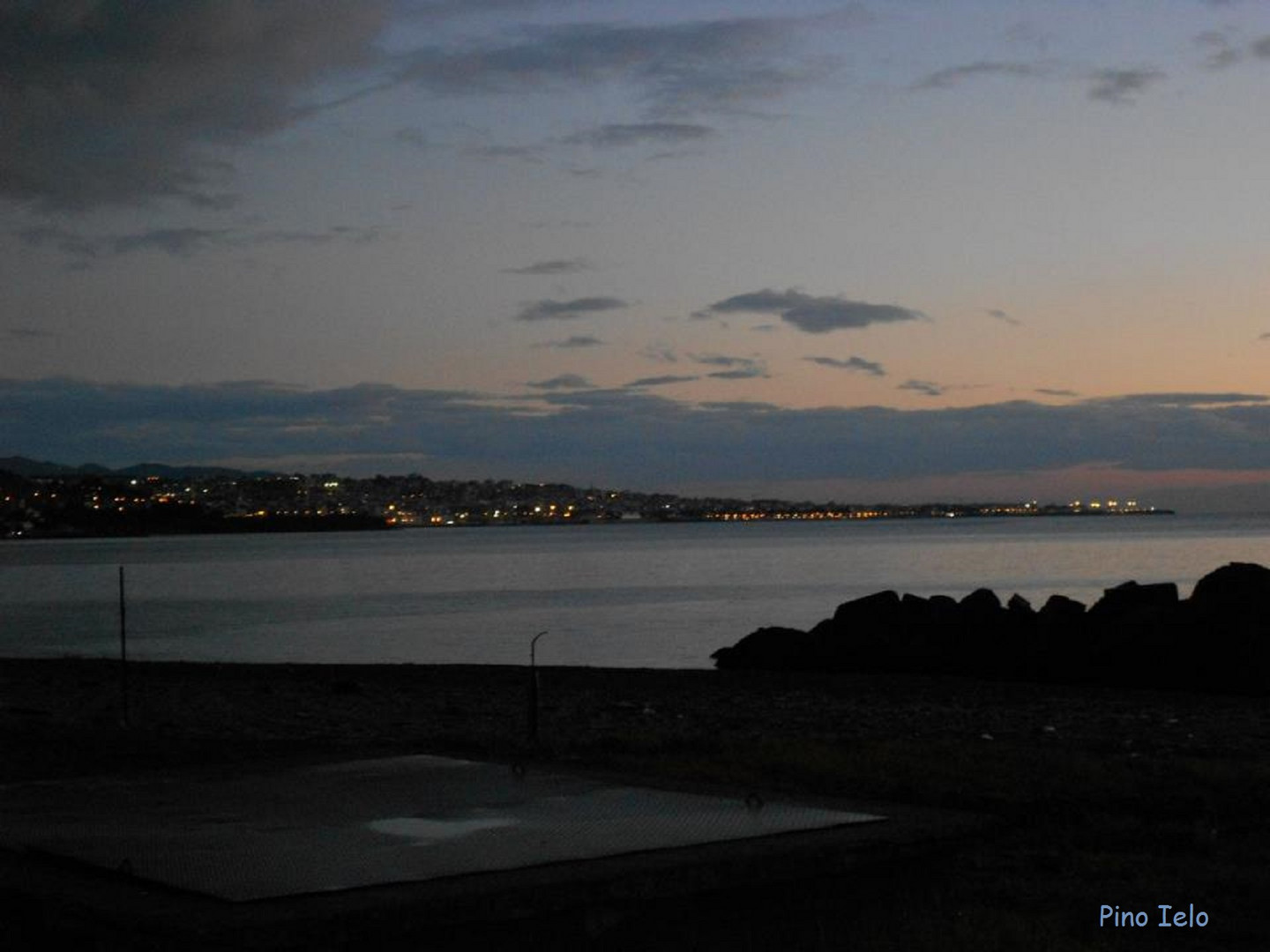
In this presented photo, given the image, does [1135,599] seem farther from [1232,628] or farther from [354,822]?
[354,822]

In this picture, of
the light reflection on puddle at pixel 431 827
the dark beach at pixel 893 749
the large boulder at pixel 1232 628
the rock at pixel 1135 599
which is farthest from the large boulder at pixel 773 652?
the light reflection on puddle at pixel 431 827

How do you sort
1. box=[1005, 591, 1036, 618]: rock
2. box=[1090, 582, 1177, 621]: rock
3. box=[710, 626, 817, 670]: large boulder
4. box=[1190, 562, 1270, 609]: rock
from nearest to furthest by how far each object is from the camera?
box=[1190, 562, 1270, 609]: rock
box=[1090, 582, 1177, 621]: rock
box=[1005, 591, 1036, 618]: rock
box=[710, 626, 817, 670]: large boulder

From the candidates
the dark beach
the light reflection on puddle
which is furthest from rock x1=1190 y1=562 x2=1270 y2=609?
the light reflection on puddle

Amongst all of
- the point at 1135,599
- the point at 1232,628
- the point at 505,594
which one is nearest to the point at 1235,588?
the point at 1232,628

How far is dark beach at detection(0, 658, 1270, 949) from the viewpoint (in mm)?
8375

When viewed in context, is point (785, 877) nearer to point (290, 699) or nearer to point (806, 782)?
point (806, 782)

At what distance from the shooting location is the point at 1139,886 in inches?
345

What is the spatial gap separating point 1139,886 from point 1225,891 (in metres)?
0.43

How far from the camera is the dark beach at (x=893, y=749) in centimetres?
838

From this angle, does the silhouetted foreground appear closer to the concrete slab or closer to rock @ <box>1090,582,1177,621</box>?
rock @ <box>1090,582,1177,621</box>

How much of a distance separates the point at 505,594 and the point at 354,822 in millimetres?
66219

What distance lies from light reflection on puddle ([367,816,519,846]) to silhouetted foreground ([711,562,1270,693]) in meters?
19.8

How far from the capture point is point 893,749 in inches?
558

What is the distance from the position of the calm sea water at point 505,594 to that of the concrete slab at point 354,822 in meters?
29.1
